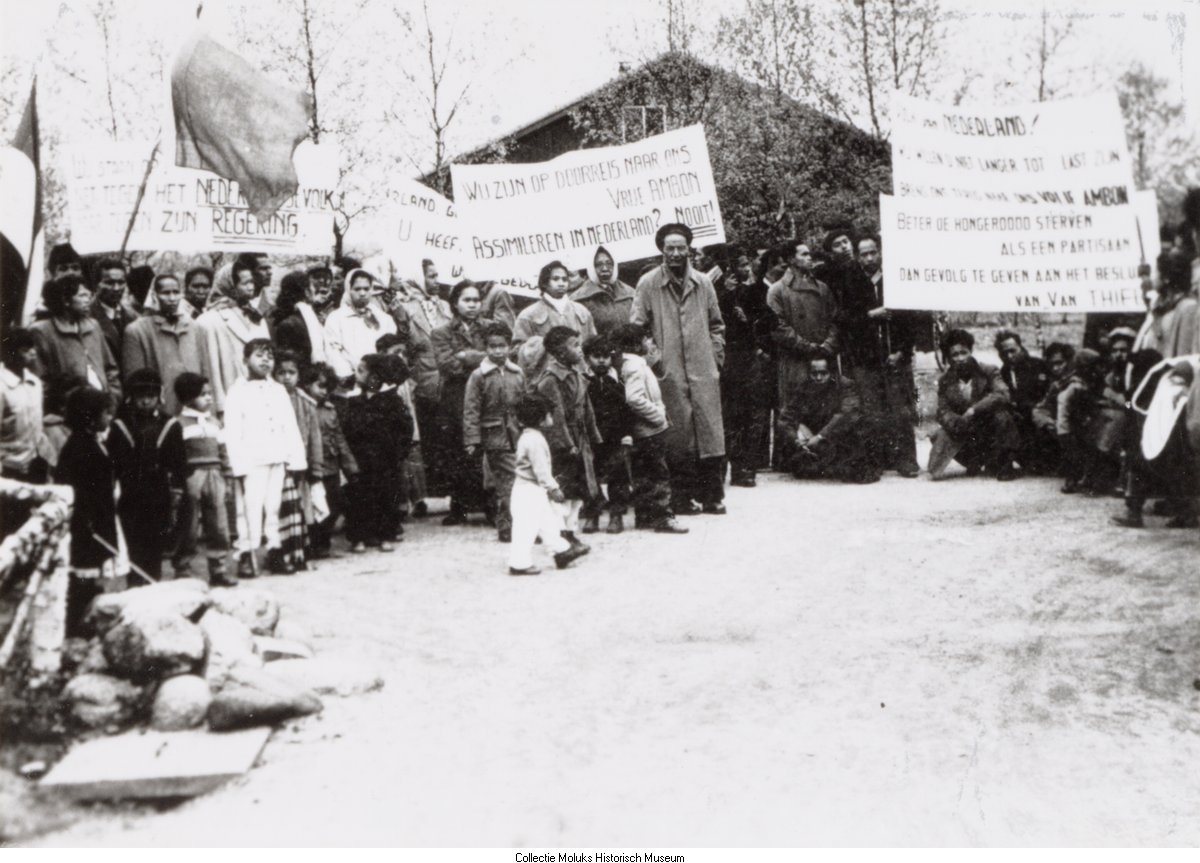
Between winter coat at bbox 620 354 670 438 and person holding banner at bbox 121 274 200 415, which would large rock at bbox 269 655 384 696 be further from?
winter coat at bbox 620 354 670 438

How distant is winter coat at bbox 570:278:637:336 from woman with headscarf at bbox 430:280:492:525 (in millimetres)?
852

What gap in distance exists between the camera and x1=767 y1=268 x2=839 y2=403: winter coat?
1011 centimetres

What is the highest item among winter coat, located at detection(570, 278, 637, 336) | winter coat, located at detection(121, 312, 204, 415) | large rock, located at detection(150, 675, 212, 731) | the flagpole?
the flagpole

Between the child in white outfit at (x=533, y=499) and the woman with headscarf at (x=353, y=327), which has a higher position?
the woman with headscarf at (x=353, y=327)

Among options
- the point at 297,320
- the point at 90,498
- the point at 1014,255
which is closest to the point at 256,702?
the point at 90,498

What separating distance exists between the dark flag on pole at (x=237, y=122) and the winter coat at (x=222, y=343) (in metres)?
0.60

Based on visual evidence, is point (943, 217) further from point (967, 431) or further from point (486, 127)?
point (486, 127)

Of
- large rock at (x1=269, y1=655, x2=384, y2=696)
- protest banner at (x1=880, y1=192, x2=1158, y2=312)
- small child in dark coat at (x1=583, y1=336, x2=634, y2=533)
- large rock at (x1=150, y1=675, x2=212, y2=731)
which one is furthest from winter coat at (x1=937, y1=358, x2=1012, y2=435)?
large rock at (x1=150, y1=675, x2=212, y2=731)

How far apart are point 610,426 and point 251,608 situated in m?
3.15

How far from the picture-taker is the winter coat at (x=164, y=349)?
691cm

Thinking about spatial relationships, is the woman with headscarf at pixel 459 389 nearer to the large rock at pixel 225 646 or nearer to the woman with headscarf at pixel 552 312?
the woman with headscarf at pixel 552 312

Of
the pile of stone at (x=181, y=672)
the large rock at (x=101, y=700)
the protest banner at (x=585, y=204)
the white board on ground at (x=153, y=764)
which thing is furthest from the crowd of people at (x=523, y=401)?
the white board on ground at (x=153, y=764)

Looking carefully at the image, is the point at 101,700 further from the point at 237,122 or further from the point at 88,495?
the point at 237,122

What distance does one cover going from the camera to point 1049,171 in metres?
8.18
